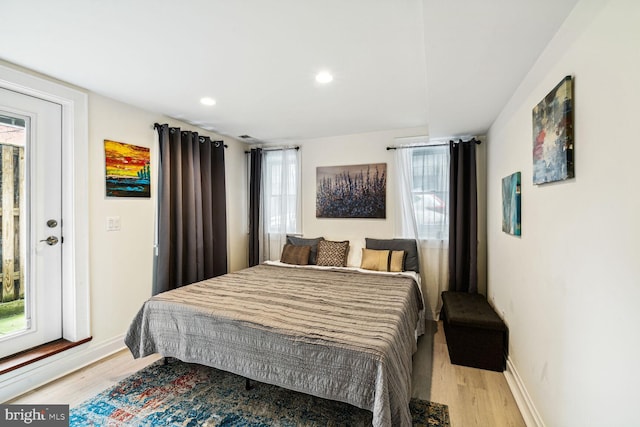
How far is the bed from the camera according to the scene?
1.49 meters

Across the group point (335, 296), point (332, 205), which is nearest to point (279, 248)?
point (332, 205)

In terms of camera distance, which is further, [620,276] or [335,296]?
[335,296]

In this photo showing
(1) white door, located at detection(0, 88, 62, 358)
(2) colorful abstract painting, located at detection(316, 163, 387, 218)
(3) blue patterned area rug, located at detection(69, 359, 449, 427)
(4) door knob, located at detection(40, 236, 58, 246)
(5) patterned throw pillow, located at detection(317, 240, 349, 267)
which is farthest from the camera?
(2) colorful abstract painting, located at detection(316, 163, 387, 218)

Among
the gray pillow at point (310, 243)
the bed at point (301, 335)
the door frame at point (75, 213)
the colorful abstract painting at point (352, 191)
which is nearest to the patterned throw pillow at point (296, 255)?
the gray pillow at point (310, 243)

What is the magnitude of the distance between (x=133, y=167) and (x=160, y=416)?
7.23 feet

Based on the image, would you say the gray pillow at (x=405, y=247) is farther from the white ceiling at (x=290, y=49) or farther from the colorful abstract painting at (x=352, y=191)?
the white ceiling at (x=290, y=49)

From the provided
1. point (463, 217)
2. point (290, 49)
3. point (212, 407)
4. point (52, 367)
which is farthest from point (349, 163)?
point (52, 367)

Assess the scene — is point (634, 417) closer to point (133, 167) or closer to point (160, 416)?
point (160, 416)

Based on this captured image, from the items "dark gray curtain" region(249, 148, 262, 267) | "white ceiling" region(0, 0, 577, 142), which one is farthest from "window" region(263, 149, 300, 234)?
"white ceiling" region(0, 0, 577, 142)

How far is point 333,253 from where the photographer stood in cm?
367

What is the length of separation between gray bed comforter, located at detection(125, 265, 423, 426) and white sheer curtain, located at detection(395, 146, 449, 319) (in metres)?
0.90

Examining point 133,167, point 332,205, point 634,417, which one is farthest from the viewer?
point 332,205

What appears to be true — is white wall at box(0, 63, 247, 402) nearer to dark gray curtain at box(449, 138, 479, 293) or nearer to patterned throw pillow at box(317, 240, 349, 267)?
patterned throw pillow at box(317, 240, 349, 267)

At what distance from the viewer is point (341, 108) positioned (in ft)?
9.52
